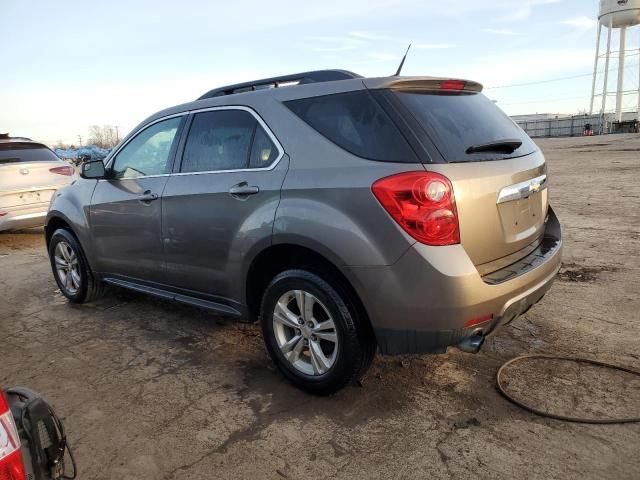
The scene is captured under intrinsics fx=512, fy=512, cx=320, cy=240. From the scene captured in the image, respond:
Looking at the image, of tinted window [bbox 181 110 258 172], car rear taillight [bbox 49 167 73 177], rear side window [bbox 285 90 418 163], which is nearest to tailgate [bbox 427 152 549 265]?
rear side window [bbox 285 90 418 163]

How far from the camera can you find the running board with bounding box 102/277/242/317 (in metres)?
3.54

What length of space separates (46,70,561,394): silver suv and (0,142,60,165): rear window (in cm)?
587

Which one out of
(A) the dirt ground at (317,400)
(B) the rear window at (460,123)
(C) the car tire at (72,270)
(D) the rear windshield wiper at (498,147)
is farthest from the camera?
(C) the car tire at (72,270)

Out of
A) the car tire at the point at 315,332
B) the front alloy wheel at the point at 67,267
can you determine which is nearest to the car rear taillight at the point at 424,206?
the car tire at the point at 315,332

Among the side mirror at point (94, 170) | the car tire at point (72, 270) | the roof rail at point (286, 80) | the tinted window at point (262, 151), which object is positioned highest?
the roof rail at point (286, 80)

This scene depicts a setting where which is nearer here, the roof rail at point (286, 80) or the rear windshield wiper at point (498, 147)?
the rear windshield wiper at point (498, 147)

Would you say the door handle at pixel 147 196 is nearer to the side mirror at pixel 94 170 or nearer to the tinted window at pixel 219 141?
the tinted window at pixel 219 141

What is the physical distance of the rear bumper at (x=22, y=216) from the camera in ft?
27.1

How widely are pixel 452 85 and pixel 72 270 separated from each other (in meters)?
4.04

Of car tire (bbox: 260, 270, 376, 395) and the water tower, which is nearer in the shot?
car tire (bbox: 260, 270, 376, 395)

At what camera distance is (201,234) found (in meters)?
3.53

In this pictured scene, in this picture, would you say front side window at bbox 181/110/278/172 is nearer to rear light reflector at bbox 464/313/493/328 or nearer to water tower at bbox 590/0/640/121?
rear light reflector at bbox 464/313/493/328

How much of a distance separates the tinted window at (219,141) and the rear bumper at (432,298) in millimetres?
1250

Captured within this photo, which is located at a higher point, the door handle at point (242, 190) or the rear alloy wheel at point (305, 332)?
the door handle at point (242, 190)
